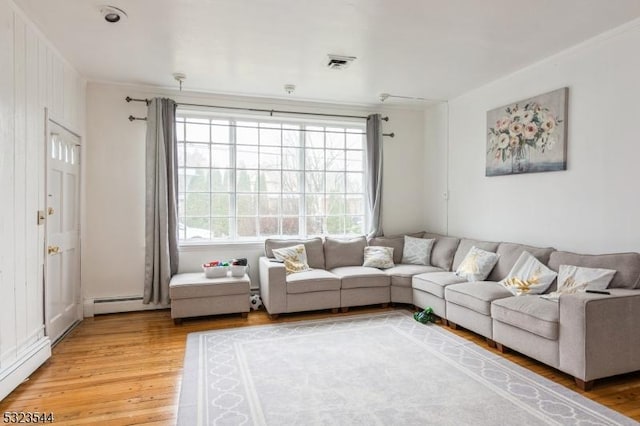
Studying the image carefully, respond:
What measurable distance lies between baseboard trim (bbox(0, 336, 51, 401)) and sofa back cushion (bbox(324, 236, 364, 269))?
3011mm

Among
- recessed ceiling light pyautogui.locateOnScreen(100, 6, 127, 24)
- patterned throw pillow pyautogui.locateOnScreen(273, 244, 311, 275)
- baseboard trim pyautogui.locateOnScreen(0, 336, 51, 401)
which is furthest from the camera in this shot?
patterned throw pillow pyautogui.locateOnScreen(273, 244, 311, 275)

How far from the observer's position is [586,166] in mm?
3352

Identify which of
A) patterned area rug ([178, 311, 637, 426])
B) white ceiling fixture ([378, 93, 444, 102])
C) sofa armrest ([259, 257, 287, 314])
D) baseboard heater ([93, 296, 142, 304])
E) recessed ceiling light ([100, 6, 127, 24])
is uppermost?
white ceiling fixture ([378, 93, 444, 102])

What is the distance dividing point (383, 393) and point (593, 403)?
1.30m

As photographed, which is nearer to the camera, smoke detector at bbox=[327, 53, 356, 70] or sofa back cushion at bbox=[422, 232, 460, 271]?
smoke detector at bbox=[327, 53, 356, 70]

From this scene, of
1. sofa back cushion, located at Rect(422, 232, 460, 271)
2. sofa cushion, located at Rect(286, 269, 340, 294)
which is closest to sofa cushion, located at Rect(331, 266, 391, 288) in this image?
sofa cushion, located at Rect(286, 269, 340, 294)

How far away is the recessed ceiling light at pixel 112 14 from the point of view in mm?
2668

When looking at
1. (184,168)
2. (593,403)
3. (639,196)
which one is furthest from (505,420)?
(184,168)

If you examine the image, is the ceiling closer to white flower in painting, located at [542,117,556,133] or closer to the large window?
white flower in painting, located at [542,117,556,133]

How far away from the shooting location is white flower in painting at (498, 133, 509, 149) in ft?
13.7

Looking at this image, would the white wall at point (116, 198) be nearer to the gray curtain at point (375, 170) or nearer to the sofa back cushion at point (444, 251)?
the gray curtain at point (375, 170)

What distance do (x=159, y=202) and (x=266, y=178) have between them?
1.40m

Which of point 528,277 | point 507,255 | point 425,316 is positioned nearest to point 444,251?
point 507,255

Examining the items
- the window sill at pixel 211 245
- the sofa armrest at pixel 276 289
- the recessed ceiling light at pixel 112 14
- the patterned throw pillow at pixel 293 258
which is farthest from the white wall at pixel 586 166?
the recessed ceiling light at pixel 112 14
